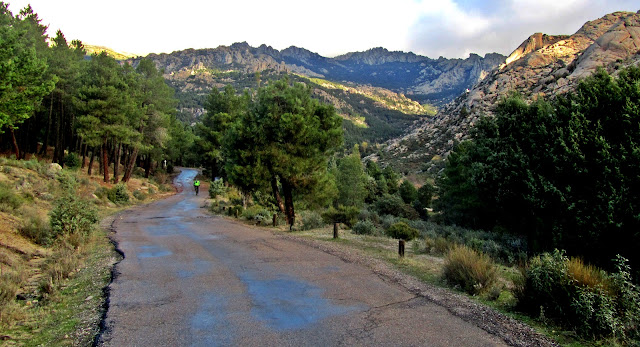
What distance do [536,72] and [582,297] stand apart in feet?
303

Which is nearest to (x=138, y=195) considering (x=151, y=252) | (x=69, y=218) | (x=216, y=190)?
(x=216, y=190)

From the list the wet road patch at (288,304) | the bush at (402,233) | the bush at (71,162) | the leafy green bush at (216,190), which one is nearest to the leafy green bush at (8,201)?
the wet road patch at (288,304)

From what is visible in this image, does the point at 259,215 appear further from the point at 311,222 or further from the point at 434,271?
the point at 434,271

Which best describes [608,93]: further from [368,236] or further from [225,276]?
[225,276]

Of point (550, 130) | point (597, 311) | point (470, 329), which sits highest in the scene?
point (550, 130)

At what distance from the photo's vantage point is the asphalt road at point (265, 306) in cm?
518

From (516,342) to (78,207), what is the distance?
14.1 meters

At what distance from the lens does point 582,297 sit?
5504mm

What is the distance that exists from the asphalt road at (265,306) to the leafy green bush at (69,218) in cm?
323

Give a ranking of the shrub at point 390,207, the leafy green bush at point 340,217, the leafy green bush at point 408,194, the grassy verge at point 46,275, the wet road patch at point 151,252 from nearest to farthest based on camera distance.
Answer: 1. the grassy verge at point 46,275
2. the wet road patch at point 151,252
3. the leafy green bush at point 340,217
4. the shrub at point 390,207
5. the leafy green bush at point 408,194

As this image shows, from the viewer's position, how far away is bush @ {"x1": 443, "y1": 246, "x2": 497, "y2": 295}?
24.8 feet

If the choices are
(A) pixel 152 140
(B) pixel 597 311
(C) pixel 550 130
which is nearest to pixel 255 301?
(B) pixel 597 311

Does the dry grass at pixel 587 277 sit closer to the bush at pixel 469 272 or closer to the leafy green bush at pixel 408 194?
the bush at pixel 469 272

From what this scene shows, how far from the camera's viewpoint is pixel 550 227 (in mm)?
12328
